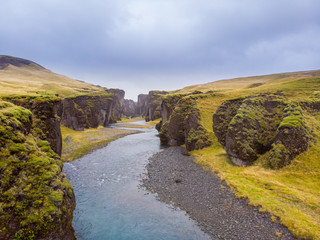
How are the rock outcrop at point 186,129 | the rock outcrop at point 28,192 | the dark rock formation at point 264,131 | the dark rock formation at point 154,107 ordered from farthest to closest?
the dark rock formation at point 154,107, the rock outcrop at point 186,129, the dark rock formation at point 264,131, the rock outcrop at point 28,192


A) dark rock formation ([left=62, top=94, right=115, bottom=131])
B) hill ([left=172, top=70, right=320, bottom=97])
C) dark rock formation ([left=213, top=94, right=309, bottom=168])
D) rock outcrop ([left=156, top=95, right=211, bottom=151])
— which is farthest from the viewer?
dark rock formation ([left=62, top=94, right=115, bottom=131])

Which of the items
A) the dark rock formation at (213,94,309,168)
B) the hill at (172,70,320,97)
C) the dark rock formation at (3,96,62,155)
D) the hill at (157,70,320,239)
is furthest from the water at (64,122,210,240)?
the hill at (172,70,320,97)

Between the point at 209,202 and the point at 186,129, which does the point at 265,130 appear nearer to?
the point at 209,202

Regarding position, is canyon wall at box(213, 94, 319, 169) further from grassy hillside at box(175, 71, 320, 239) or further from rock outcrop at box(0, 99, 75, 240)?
rock outcrop at box(0, 99, 75, 240)

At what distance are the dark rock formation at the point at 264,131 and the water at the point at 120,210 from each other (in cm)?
1802

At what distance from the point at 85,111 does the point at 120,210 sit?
3095 inches

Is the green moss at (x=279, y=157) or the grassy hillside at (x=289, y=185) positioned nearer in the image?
the grassy hillside at (x=289, y=185)

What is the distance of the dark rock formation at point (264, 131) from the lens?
91.7 feet

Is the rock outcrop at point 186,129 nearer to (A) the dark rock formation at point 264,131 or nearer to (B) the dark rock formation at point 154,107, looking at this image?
(A) the dark rock formation at point 264,131

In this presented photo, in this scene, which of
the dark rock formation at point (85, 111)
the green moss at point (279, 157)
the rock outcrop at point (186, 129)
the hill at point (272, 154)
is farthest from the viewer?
the dark rock formation at point (85, 111)

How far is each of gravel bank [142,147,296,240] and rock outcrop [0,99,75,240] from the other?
14369mm

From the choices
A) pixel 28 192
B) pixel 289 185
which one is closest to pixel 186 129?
pixel 289 185

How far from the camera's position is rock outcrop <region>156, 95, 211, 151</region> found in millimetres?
47447

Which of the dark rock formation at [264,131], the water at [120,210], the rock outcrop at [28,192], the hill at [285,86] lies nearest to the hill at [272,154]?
the dark rock formation at [264,131]
